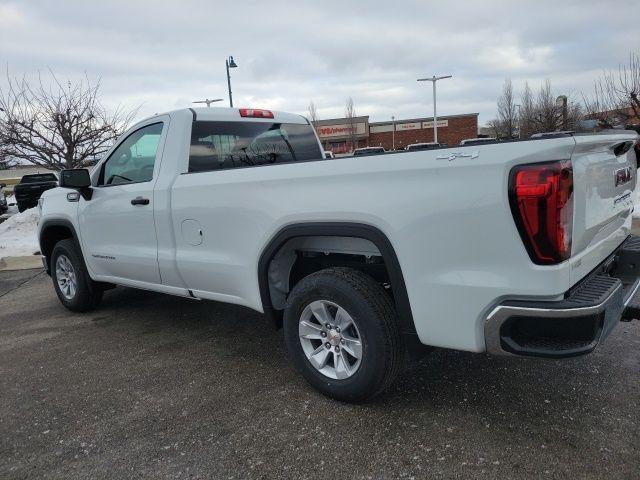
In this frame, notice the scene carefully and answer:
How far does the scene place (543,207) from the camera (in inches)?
88.5

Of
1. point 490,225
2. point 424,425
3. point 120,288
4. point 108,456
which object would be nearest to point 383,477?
point 424,425

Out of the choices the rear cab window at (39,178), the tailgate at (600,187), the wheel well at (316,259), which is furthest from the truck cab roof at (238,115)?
the rear cab window at (39,178)

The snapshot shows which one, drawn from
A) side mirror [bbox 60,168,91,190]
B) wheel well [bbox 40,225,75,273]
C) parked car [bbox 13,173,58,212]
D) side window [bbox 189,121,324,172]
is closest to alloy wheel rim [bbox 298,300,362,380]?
side window [bbox 189,121,324,172]

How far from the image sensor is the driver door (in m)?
4.20

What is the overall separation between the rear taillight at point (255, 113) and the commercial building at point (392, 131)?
44.7 m

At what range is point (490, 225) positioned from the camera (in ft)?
7.73

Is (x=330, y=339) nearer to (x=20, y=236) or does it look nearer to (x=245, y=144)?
(x=245, y=144)

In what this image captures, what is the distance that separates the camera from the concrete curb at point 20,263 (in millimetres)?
9088

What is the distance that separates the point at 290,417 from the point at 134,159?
106 inches

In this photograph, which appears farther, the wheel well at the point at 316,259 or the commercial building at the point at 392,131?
the commercial building at the point at 392,131

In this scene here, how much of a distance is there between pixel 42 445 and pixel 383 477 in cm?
193

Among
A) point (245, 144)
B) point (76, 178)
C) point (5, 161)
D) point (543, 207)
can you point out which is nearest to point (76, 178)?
point (76, 178)

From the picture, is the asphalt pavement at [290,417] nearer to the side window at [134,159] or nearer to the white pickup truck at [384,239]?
the white pickup truck at [384,239]

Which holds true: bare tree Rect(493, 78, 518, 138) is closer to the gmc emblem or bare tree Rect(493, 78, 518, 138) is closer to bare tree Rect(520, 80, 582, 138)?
bare tree Rect(520, 80, 582, 138)
